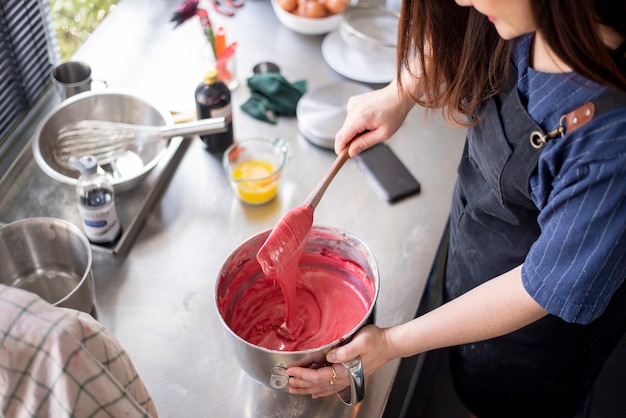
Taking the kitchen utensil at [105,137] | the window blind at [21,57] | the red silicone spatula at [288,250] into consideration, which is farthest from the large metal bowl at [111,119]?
the red silicone spatula at [288,250]

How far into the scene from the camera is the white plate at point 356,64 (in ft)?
5.71

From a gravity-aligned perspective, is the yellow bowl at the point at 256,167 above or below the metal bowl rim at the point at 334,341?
below

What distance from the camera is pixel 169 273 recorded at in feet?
4.39

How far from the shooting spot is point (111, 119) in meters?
1.57

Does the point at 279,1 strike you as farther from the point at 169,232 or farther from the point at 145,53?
the point at 169,232

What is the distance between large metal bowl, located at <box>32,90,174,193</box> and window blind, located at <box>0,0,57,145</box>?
136 mm

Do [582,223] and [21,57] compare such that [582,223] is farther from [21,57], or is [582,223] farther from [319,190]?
[21,57]

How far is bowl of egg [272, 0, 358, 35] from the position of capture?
1819 millimetres

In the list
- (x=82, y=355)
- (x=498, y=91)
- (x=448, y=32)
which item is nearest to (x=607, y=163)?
(x=498, y=91)

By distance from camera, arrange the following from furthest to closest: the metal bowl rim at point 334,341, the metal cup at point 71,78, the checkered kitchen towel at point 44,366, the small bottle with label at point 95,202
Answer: the metal cup at point 71,78 < the small bottle with label at point 95,202 < the metal bowl rim at point 334,341 < the checkered kitchen towel at point 44,366

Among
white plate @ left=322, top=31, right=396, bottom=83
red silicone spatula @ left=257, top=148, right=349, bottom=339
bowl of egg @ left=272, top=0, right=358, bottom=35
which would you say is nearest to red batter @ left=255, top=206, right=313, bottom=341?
red silicone spatula @ left=257, top=148, right=349, bottom=339

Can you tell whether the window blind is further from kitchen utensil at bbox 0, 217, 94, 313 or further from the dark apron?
the dark apron

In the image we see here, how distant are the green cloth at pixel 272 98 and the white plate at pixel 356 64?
0.53 feet

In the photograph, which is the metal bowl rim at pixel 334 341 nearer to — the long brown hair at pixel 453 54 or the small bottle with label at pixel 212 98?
the long brown hair at pixel 453 54
